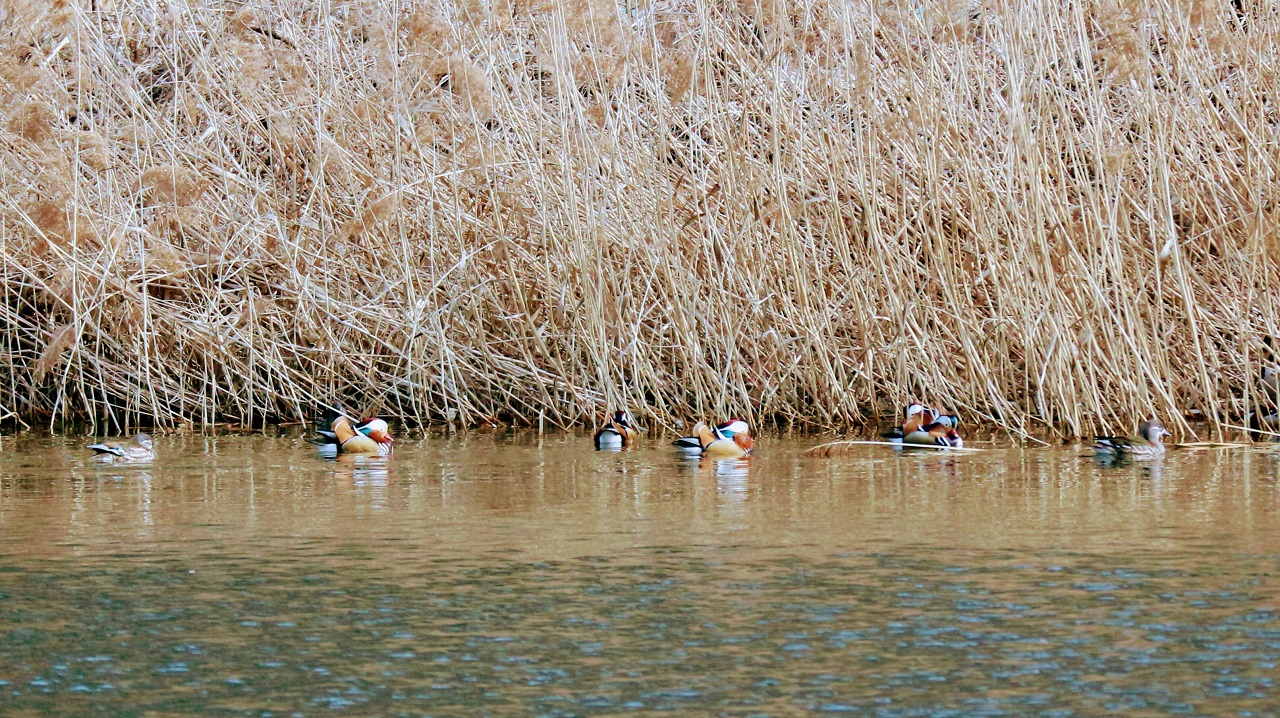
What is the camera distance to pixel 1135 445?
887cm

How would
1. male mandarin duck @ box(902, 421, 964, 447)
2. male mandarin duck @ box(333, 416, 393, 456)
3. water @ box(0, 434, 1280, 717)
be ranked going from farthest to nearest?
male mandarin duck @ box(333, 416, 393, 456) < male mandarin duck @ box(902, 421, 964, 447) < water @ box(0, 434, 1280, 717)

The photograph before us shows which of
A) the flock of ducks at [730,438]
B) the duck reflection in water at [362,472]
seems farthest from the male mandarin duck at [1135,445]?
the duck reflection in water at [362,472]

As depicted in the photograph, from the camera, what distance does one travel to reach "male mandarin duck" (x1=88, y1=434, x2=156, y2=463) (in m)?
9.24

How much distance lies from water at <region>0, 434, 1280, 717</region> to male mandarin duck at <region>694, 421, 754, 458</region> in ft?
1.18

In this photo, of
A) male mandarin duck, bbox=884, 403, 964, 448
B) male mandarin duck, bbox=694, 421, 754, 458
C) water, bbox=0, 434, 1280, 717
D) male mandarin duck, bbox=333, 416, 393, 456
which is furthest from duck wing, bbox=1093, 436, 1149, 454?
male mandarin duck, bbox=333, 416, 393, 456

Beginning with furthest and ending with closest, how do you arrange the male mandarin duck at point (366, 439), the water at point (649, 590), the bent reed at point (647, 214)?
the bent reed at point (647, 214), the male mandarin duck at point (366, 439), the water at point (649, 590)

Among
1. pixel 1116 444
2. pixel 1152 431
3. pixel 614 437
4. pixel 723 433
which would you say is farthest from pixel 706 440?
pixel 1152 431

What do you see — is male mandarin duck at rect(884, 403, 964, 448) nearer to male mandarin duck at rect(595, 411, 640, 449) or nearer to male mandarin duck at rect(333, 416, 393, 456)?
male mandarin duck at rect(595, 411, 640, 449)

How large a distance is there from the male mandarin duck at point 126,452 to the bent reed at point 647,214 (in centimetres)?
141

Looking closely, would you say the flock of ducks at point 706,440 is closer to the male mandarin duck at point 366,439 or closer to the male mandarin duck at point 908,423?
the male mandarin duck at point 908,423

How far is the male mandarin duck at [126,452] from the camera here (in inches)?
364

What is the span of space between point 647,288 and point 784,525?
3702mm

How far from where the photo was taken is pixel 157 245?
36.1 ft

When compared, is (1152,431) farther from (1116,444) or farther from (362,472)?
(362,472)
